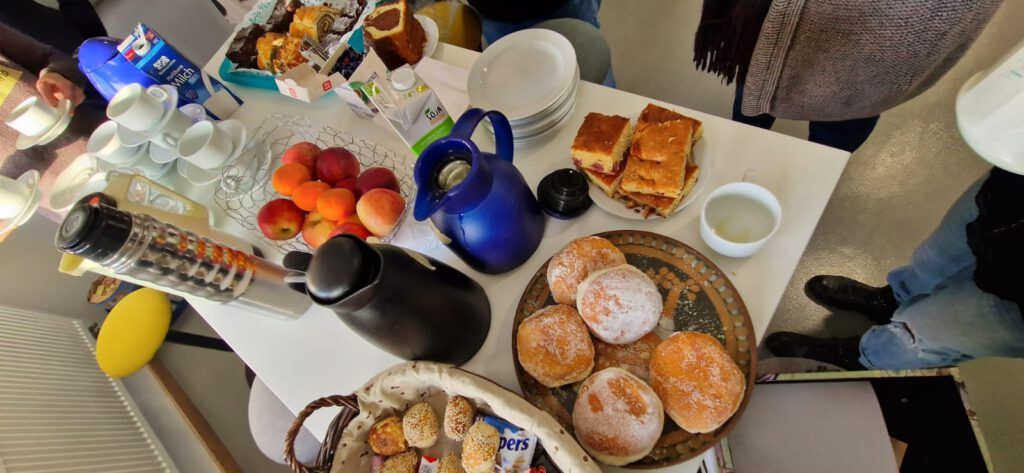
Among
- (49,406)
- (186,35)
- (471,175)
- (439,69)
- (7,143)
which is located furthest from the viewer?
(186,35)

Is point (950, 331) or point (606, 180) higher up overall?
point (606, 180)

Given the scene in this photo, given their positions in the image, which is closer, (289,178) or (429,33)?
(289,178)

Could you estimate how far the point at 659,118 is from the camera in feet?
3.00

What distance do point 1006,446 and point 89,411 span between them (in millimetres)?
2704

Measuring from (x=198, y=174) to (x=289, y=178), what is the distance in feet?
1.01

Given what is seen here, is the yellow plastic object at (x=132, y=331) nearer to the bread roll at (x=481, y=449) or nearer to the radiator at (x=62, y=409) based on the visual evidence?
the radiator at (x=62, y=409)

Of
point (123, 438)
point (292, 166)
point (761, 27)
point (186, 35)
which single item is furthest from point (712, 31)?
point (186, 35)

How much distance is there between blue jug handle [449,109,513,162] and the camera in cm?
73

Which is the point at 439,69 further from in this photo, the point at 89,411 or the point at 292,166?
the point at 89,411

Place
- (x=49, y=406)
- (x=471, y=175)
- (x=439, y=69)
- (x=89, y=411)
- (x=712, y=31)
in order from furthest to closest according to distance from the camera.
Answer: (x=89, y=411) → (x=49, y=406) → (x=439, y=69) → (x=712, y=31) → (x=471, y=175)

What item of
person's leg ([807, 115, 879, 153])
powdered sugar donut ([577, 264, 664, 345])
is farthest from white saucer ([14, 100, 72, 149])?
person's leg ([807, 115, 879, 153])

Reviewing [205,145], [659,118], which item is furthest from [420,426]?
[205,145]

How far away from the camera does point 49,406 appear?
1.56 m

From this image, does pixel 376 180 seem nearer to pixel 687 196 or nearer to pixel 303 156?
pixel 303 156
